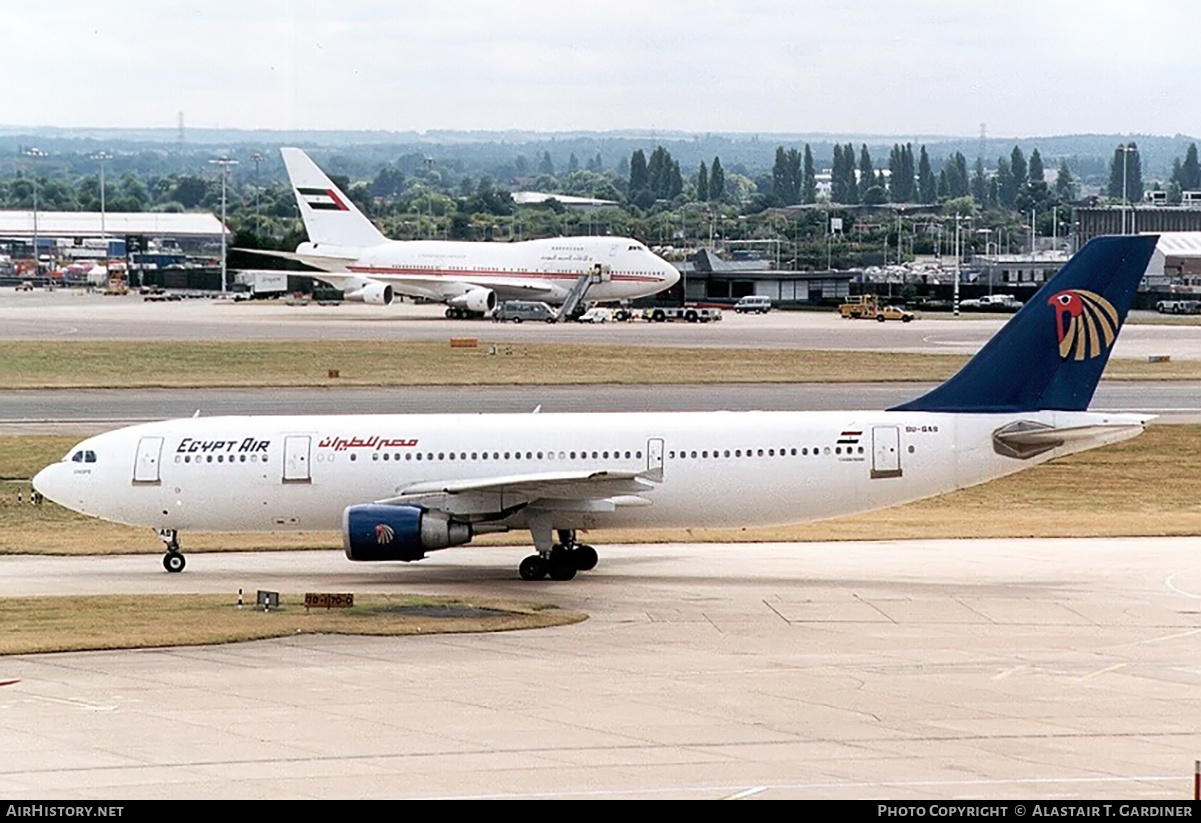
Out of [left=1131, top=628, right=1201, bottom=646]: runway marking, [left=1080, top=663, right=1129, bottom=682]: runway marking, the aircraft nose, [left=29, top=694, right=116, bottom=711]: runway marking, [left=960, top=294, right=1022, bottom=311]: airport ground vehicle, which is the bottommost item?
[left=29, top=694, right=116, bottom=711]: runway marking

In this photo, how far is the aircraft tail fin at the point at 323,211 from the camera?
435ft

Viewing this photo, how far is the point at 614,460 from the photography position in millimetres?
40531

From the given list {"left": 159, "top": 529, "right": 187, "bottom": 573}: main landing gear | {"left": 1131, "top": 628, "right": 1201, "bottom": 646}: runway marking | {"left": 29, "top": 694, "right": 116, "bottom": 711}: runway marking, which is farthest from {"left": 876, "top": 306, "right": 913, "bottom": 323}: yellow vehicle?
{"left": 29, "top": 694, "right": 116, "bottom": 711}: runway marking

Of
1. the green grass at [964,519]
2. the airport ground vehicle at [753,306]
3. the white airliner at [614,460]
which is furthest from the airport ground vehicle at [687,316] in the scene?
the white airliner at [614,460]

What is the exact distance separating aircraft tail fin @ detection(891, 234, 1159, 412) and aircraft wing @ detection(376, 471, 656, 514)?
6881 millimetres

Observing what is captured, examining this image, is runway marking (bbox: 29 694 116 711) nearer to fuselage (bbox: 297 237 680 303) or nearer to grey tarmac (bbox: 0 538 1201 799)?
grey tarmac (bbox: 0 538 1201 799)

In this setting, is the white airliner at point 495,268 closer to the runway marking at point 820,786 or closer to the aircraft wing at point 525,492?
the aircraft wing at point 525,492

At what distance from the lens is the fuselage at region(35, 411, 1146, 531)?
130 feet

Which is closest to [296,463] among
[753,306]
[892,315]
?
[892,315]

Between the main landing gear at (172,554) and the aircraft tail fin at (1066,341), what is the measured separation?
55.4 ft

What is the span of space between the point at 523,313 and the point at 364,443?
84079 millimetres

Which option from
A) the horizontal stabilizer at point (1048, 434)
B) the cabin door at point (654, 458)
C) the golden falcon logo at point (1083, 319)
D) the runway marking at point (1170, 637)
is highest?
the golden falcon logo at point (1083, 319)

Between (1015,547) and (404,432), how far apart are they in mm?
14349

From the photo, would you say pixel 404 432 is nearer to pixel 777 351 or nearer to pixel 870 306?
pixel 777 351
